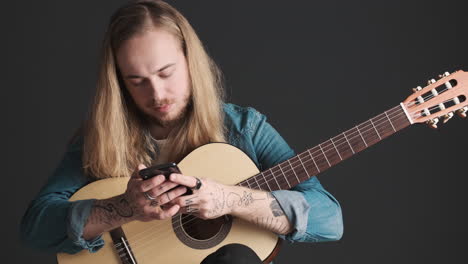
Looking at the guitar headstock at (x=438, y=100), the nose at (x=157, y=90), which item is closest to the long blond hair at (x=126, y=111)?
the nose at (x=157, y=90)

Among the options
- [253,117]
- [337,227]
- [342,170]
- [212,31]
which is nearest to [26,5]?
[212,31]

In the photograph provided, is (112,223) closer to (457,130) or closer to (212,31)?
(212,31)

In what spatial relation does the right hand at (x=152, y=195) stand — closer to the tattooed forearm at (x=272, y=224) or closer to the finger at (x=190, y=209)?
the finger at (x=190, y=209)

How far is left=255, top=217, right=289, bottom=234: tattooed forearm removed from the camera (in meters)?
1.71

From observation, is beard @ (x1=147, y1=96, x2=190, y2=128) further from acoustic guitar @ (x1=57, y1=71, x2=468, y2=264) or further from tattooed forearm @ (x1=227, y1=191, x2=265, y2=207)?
tattooed forearm @ (x1=227, y1=191, x2=265, y2=207)

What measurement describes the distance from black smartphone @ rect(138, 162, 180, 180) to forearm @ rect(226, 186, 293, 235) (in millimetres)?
218

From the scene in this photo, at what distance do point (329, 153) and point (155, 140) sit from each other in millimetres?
552

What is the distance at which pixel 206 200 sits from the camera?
1601mm

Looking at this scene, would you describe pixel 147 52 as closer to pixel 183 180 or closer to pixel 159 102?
pixel 159 102

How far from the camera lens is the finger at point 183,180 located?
4.95 ft

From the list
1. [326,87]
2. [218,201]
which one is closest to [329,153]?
[218,201]

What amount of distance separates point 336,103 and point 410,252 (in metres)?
0.73

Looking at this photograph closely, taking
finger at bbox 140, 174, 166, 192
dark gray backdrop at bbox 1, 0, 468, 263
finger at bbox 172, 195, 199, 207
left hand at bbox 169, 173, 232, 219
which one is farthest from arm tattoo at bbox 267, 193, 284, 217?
dark gray backdrop at bbox 1, 0, 468, 263

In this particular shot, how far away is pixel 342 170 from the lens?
272 centimetres
